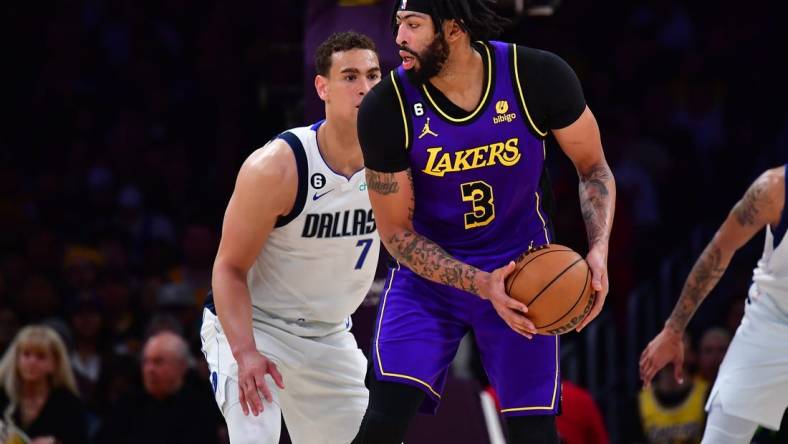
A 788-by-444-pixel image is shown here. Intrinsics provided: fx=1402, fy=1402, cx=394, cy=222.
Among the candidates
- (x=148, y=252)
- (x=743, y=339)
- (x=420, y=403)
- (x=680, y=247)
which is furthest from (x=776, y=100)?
(x=420, y=403)

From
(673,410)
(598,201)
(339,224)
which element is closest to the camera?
(598,201)

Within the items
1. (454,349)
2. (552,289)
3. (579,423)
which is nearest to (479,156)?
(552,289)

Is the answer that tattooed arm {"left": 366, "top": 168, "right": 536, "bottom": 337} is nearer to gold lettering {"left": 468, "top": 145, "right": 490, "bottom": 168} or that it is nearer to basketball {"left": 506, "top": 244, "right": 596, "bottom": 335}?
basketball {"left": 506, "top": 244, "right": 596, "bottom": 335}

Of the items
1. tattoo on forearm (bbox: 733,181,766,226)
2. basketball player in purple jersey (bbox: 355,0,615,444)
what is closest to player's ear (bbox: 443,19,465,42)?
basketball player in purple jersey (bbox: 355,0,615,444)

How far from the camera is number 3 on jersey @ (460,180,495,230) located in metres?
4.67

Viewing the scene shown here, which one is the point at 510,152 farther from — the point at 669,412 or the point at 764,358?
the point at 669,412

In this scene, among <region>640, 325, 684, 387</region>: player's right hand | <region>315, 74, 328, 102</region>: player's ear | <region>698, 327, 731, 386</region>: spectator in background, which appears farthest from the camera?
<region>698, 327, 731, 386</region>: spectator in background

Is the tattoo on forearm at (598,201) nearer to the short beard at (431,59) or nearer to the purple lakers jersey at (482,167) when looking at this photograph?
the purple lakers jersey at (482,167)

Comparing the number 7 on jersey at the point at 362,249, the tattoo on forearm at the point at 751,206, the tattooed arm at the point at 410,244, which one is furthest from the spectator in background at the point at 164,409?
the tattoo on forearm at the point at 751,206

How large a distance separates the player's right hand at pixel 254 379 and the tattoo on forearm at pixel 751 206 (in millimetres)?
1997

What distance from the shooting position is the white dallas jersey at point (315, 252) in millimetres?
5336

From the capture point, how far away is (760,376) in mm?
5570

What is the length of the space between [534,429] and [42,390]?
3.99 m

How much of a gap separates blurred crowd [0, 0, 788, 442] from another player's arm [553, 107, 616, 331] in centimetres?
322
